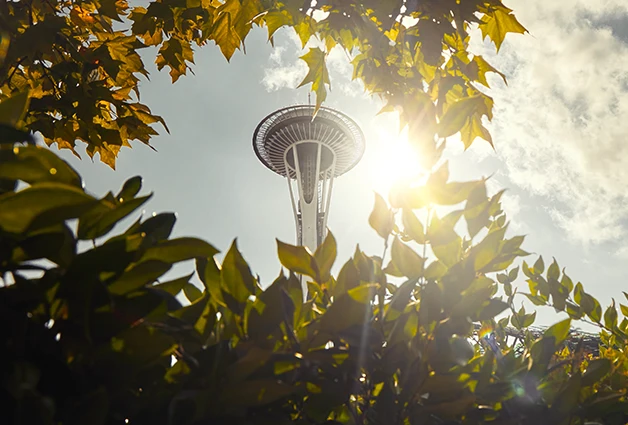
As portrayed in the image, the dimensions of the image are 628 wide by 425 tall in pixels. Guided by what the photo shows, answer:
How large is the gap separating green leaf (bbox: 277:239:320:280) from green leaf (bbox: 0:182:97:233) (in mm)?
272

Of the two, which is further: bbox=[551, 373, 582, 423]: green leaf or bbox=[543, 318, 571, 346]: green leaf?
bbox=[543, 318, 571, 346]: green leaf

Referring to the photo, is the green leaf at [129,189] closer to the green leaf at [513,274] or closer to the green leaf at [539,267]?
the green leaf at [539,267]

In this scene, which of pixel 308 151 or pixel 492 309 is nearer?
pixel 492 309

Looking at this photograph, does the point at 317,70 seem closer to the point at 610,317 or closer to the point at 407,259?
the point at 610,317

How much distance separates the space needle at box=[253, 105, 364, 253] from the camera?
3472 centimetres

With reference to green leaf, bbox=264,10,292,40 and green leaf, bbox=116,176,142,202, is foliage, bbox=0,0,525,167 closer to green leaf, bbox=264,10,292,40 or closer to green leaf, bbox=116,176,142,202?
green leaf, bbox=264,10,292,40

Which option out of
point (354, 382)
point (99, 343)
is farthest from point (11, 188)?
point (354, 382)

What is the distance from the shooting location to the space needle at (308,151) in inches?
1367

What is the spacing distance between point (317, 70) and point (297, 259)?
6.61 feet

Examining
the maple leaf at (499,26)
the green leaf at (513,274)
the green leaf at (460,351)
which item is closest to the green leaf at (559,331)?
the green leaf at (460,351)

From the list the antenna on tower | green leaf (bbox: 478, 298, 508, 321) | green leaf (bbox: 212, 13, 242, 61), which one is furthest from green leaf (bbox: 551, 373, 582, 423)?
the antenna on tower

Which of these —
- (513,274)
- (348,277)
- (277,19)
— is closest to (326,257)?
(348,277)

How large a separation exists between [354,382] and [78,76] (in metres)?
2.73

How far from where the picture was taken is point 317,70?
248cm
